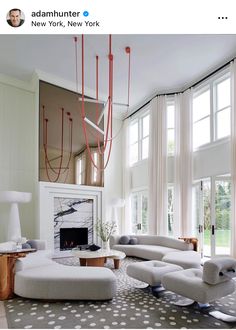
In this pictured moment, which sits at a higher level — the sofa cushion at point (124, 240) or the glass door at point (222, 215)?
the glass door at point (222, 215)

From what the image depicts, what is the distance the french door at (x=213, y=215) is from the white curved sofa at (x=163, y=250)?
0.81 m

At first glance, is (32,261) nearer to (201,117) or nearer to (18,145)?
(18,145)

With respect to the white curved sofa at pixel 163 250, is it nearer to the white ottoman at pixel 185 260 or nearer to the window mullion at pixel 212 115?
the white ottoman at pixel 185 260

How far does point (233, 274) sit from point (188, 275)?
556 mm

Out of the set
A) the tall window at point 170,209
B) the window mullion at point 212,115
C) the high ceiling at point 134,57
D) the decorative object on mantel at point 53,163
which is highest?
the high ceiling at point 134,57

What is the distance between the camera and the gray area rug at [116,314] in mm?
2873

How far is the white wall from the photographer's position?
707 centimetres

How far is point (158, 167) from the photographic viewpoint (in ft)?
26.0

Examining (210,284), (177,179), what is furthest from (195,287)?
(177,179)

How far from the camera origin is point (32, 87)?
7.69 meters

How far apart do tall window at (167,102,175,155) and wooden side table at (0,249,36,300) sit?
17.0ft

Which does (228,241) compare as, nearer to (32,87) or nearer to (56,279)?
(56,279)
